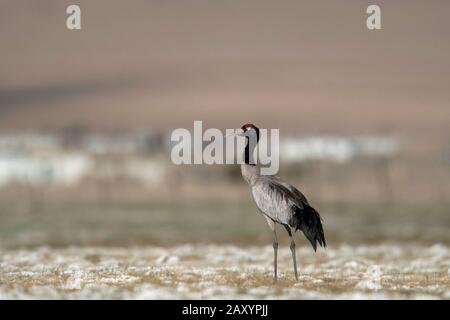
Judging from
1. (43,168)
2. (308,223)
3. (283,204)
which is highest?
(43,168)

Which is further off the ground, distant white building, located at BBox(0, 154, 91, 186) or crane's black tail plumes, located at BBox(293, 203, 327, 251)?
distant white building, located at BBox(0, 154, 91, 186)

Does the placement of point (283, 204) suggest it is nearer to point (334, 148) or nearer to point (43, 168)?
point (334, 148)

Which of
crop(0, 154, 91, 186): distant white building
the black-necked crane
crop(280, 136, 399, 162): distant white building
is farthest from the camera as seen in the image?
crop(0, 154, 91, 186): distant white building

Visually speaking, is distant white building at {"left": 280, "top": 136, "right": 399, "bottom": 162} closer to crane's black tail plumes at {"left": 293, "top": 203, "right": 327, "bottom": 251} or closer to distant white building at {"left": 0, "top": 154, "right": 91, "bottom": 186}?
distant white building at {"left": 0, "top": 154, "right": 91, "bottom": 186}

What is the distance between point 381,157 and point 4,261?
247ft

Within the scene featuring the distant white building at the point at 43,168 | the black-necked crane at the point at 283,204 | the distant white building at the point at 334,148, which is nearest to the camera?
the black-necked crane at the point at 283,204

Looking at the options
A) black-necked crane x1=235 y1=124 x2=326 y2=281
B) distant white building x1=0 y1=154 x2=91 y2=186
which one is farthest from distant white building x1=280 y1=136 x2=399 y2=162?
black-necked crane x1=235 y1=124 x2=326 y2=281

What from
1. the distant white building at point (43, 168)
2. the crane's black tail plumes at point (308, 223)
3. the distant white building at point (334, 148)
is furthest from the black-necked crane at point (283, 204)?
the distant white building at point (43, 168)

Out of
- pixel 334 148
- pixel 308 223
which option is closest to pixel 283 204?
pixel 308 223

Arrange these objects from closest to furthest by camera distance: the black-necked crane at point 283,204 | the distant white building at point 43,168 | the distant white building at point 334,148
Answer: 1. the black-necked crane at point 283,204
2. the distant white building at point 334,148
3. the distant white building at point 43,168

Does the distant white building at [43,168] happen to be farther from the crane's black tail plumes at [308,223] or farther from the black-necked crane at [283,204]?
the crane's black tail plumes at [308,223]

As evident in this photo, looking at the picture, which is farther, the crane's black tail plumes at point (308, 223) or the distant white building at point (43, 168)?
the distant white building at point (43, 168)
